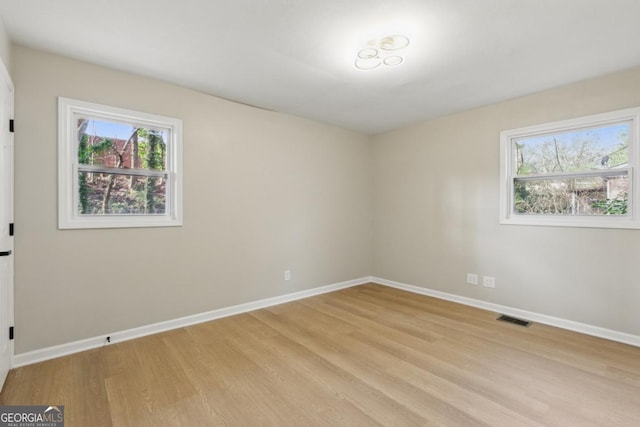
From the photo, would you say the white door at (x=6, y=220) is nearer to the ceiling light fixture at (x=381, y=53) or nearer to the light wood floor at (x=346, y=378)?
the light wood floor at (x=346, y=378)

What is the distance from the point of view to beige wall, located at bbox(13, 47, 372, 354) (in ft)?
7.84

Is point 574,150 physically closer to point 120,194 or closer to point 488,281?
point 488,281

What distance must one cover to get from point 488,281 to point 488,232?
2.01 ft

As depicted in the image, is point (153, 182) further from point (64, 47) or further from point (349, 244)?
point (349, 244)

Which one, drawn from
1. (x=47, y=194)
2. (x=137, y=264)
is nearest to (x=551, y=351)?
(x=137, y=264)

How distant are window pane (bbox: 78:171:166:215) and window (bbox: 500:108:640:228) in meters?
3.96

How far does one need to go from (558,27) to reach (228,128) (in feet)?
10.3

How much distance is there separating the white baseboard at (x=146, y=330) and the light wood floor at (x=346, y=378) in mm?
94

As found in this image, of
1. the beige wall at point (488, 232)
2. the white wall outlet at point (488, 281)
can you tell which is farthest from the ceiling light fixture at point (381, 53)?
the white wall outlet at point (488, 281)

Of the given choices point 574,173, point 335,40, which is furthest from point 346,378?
point 574,173

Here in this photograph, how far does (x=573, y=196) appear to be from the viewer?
123 inches

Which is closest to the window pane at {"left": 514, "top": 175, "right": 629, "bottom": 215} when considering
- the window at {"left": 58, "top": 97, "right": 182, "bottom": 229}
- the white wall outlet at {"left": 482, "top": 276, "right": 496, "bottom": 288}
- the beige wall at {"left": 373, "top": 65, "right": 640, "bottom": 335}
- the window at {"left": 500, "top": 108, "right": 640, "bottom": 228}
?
the window at {"left": 500, "top": 108, "right": 640, "bottom": 228}

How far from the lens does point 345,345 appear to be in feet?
8.79

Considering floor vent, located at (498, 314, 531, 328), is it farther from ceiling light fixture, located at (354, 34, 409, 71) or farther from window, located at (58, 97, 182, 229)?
window, located at (58, 97, 182, 229)
